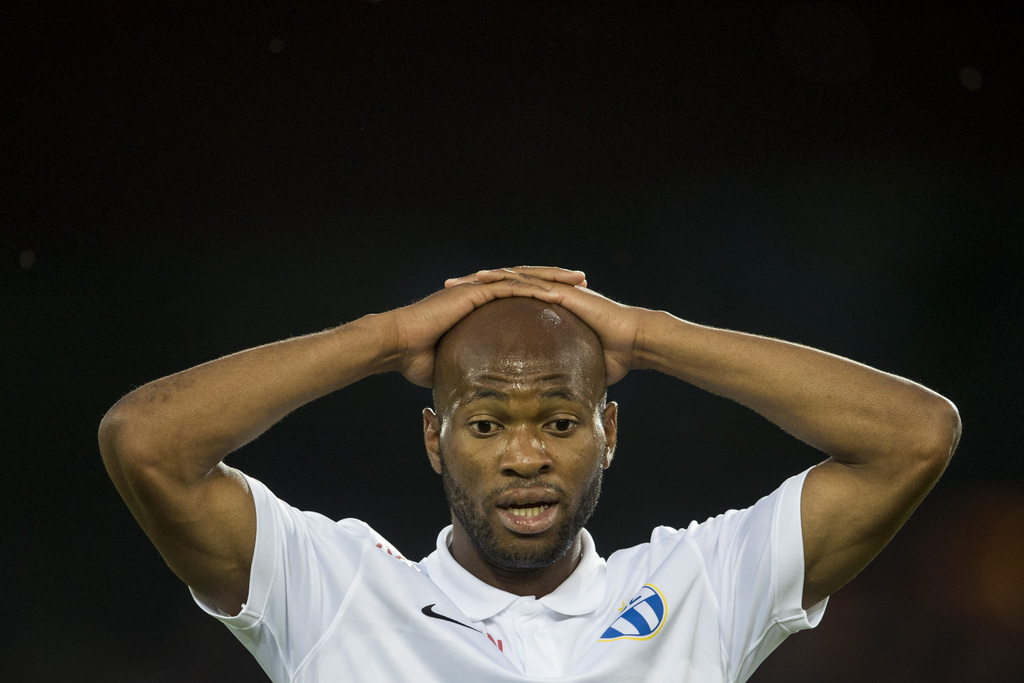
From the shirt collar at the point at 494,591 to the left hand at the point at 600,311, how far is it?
362 mm

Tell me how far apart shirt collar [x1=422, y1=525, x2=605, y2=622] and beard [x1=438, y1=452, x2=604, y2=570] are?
7 cm

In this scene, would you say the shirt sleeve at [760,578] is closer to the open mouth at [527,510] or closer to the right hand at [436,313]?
the open mouth at [527,510]

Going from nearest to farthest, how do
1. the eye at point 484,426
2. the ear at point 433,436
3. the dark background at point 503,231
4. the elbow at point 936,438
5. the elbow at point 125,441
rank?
the elbow at point 125,441 < the elbow at point 936,438 < the eye at point 484,426 < the ear at point 433,436 < the dark background at point 503,231

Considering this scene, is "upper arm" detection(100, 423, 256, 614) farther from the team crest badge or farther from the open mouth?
the team crest badge

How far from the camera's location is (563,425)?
5.61 ft

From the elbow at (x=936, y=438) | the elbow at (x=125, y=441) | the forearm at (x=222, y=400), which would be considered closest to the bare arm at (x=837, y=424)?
the elbow at (x=936, y=438)

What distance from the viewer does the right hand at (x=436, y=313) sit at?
5.69ft

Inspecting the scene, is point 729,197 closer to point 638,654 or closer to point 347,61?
point 347,61

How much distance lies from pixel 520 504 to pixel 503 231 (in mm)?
1767

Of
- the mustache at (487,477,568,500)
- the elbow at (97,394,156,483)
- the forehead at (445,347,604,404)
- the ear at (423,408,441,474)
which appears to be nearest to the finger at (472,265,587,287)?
the forehead at (445,347,604,404)

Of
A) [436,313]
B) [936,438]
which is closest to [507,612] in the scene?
[436,313]

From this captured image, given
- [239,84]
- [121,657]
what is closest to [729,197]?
→ [239,84]

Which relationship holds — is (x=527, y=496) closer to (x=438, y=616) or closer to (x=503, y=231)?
(x=438, y=616)

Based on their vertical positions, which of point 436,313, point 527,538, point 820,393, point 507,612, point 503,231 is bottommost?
point 507,612
